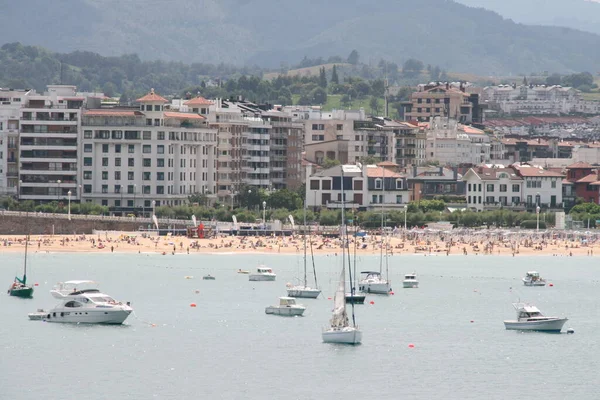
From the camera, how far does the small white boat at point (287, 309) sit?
96438mm

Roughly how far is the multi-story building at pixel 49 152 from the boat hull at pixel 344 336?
9496cm

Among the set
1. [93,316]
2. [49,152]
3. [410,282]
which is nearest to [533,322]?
[93,316]

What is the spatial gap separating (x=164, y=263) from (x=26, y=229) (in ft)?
83.9

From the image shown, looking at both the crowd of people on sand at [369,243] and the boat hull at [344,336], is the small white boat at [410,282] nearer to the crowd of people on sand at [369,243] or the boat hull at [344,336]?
the crowd of people on sand at [369,243]

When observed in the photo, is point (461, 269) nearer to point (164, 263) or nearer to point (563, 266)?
point (563, 266)

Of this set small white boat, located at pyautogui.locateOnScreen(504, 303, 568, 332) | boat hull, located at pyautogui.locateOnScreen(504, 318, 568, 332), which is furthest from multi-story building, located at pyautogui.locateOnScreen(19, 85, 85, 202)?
boat hull, located at pyautogui.locateOnScreen(504, 318, 568, 332)

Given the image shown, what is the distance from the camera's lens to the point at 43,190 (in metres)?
176

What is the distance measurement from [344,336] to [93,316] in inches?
590

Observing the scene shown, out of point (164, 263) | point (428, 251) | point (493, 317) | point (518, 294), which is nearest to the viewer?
point (493, 317)

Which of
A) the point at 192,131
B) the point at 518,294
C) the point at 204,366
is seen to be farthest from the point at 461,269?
the point at 204,366

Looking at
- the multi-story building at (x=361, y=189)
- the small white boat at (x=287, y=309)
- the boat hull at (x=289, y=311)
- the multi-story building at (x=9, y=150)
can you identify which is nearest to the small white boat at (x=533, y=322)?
the boat hull at (x=289, y=311)

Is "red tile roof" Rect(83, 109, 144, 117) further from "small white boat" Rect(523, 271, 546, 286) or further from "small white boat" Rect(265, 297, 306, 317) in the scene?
"small white boat" Rect(265, 297, 306, 317)

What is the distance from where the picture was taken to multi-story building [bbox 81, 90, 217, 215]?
175000mm

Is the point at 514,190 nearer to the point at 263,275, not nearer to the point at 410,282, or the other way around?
the point at 410,282
